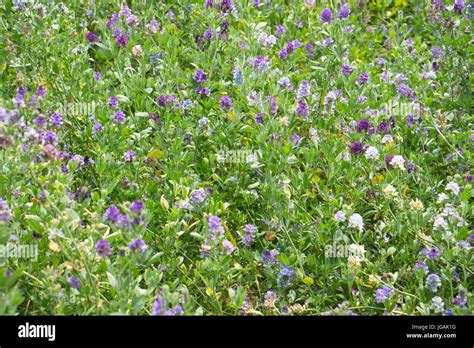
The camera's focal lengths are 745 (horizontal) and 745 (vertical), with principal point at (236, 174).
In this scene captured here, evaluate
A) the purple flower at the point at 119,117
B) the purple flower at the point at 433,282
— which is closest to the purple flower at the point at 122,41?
the purple flower at the point at 119,117

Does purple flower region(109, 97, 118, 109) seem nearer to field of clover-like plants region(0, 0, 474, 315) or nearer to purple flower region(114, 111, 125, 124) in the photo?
field of clover-like plants region(0, 0, 474, 315)

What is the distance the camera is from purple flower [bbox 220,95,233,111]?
14.7ft

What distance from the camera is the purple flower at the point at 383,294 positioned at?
11.8 ft

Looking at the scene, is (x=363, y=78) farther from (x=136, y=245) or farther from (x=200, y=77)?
(x=136, y=245)

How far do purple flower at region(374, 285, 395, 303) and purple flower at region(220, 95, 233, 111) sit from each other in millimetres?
1504

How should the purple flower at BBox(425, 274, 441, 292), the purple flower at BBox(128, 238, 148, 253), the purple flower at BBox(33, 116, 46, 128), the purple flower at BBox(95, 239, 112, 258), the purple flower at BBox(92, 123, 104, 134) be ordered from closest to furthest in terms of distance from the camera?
1. the purple flower at BBox(128, 238, 148, 253)
2. the purple flower at BBox(95, 239, 112, 258)
3. the purple flower at BBox(33, 116, 46, 128)
4. the purple flower at BBox(425, 274, 441, 292)
5. the purple flower at BBox(92, 123, 104, 134)

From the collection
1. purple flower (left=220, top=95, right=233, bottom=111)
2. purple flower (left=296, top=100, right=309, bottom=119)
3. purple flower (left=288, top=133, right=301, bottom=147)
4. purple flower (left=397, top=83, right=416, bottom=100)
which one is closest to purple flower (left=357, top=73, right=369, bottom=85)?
purple flower (left=397, top=83, right=416, bottom=100)

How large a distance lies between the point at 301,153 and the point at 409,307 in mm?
1490

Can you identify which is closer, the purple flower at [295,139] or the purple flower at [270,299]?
the purple flower at [270,299]

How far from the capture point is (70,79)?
4840 mm

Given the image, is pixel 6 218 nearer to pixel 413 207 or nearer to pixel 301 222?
pixel 301 222

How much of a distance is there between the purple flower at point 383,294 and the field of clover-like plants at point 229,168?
14 millimetres

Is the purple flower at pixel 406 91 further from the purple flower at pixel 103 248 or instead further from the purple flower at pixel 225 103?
the purple flower at pixel 103 248
